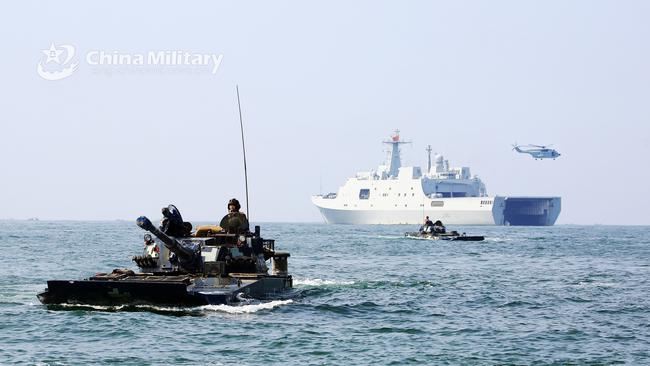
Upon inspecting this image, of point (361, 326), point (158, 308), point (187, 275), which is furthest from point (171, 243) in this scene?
point (361, 326)

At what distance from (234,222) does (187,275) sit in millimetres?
4079

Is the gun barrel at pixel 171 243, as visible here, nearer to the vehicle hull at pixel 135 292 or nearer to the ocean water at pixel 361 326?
the vehicle hull at pixel 135 292

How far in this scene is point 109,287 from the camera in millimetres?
29234

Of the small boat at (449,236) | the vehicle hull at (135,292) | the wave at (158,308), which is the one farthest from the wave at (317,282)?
the small boat at (449,236)

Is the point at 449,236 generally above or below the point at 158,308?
above

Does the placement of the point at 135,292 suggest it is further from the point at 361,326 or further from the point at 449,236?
the point at 449,236

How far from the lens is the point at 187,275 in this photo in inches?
1247

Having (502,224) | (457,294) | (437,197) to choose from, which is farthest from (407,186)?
(457,294)

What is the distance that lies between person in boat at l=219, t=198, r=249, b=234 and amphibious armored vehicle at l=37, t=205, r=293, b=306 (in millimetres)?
297

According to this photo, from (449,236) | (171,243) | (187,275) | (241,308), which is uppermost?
(449,236)

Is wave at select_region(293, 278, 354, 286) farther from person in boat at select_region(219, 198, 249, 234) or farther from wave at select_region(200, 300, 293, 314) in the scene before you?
wave at select_region(200, 300, 293, 314)

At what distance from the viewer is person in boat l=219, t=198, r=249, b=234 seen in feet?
116

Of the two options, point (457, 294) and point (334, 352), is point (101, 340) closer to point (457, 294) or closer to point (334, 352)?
point (334, 352)

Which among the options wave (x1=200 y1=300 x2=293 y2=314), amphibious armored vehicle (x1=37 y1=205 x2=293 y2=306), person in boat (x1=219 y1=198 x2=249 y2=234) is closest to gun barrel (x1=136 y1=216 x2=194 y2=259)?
amphibious armored vehicle (x1=37 y1=205 x2=293 y2=306)
